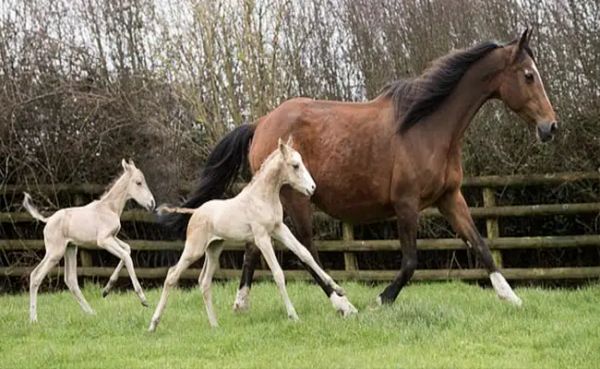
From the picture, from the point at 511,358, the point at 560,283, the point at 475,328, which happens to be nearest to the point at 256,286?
the point at 560,283

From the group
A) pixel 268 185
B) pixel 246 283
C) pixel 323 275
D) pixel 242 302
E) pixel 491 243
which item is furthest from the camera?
pixel 491 243

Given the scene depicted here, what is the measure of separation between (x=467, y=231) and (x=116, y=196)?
3482mm

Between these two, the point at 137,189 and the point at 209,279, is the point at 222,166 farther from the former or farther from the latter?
the point at 209,279

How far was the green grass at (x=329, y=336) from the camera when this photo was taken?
5.73 meters

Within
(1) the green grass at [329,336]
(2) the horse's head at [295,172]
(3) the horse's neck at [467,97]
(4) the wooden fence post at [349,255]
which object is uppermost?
(3) the horse's neck at [467,97]

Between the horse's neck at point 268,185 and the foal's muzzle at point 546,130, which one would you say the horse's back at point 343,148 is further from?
the foal's muzzle at point 546,130

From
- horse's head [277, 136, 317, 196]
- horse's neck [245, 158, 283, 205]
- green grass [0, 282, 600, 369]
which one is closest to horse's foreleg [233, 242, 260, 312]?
green grass [0, 282, 600, 369]

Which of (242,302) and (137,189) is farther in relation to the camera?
(137,189)

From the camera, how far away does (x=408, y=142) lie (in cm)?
789

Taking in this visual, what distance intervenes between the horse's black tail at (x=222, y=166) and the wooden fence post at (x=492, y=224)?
3.31m

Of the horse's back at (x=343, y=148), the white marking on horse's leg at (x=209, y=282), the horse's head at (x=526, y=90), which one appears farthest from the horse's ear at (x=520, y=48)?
the white marking on horse's leg at (x=209, y=282)

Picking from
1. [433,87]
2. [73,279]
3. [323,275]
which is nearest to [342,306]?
[323,275]

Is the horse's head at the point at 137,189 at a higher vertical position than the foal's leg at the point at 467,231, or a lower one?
higher

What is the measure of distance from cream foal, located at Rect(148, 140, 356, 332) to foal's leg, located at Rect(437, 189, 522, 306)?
1.44 meters
